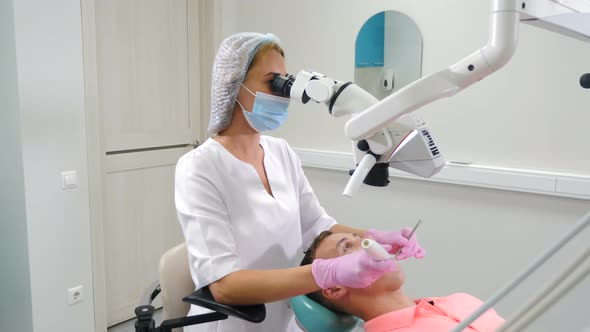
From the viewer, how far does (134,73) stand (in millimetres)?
2686

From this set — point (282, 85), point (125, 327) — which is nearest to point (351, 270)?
point (282, 85)

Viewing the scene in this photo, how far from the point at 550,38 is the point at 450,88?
1674 millimetres

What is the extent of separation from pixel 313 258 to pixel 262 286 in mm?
288

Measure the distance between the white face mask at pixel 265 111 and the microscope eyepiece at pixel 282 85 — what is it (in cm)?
3

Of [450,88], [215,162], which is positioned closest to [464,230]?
[215,162]

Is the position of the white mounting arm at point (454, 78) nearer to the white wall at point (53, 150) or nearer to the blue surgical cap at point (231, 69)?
the blue surgical cap at point (231, 69)

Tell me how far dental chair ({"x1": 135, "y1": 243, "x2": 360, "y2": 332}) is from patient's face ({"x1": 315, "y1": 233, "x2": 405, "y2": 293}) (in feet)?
0.41

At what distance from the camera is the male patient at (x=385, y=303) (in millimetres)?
1217

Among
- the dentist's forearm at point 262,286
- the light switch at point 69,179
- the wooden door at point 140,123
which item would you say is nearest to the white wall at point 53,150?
the light switch at point 69,179

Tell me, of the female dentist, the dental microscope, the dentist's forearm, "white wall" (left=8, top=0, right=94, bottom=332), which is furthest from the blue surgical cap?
"white wall" (left=8, top=0, right=94, bottom=332)

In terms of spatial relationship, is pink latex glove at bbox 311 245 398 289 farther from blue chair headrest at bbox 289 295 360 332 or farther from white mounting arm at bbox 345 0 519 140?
white mounting arm at bbox 345 0 519 140

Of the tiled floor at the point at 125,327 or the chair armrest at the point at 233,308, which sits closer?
the chair armrest at the point at 233,308

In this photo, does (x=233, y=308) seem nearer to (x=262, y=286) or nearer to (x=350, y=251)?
(x=262, y=286)

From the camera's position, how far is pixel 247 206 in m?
1.29
